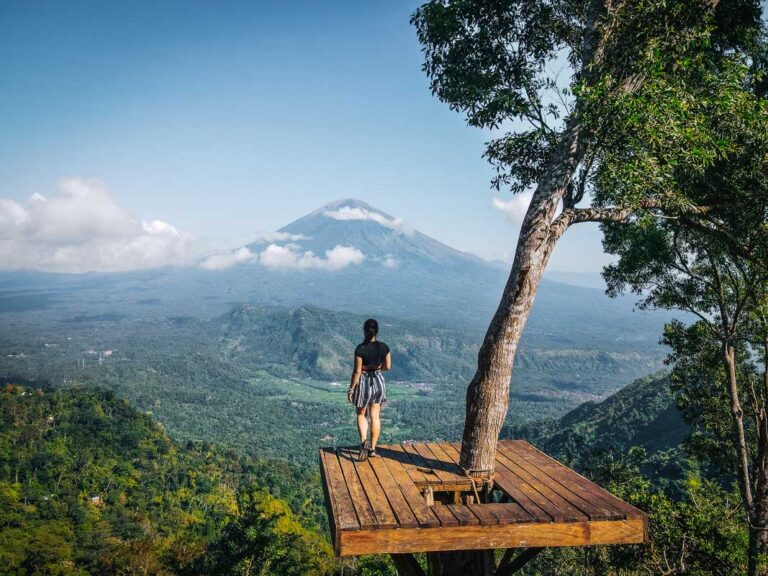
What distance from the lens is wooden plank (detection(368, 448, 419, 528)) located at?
11.0 ft

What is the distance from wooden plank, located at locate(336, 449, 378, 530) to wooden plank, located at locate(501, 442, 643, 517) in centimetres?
172

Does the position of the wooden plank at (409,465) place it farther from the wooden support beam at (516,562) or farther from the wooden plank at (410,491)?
the wooden support beam at (516,562)

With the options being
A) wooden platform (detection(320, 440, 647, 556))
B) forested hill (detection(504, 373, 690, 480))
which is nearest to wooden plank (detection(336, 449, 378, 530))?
wooden platform (detection(320, 440, 647, 556))

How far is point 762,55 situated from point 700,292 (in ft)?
14.9

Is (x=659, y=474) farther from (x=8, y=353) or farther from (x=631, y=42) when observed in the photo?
(x=8, y=353)

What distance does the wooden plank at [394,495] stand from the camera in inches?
132

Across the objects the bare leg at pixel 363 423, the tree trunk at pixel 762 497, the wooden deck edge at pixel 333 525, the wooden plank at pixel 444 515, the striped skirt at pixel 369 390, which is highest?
the striped skirt at pixel 369 390

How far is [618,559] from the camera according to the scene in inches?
354

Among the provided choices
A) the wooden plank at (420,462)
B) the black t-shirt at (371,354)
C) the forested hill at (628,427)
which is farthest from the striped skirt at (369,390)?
the forested hill at (628,427)

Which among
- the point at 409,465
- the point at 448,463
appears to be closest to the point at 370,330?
the point at 409,465

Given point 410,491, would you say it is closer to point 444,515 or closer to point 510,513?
point 444,515

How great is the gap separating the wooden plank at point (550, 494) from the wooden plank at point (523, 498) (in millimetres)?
112

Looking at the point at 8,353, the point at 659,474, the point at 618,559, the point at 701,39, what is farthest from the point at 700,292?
the point at 8,353

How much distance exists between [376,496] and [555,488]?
1.53 meters
